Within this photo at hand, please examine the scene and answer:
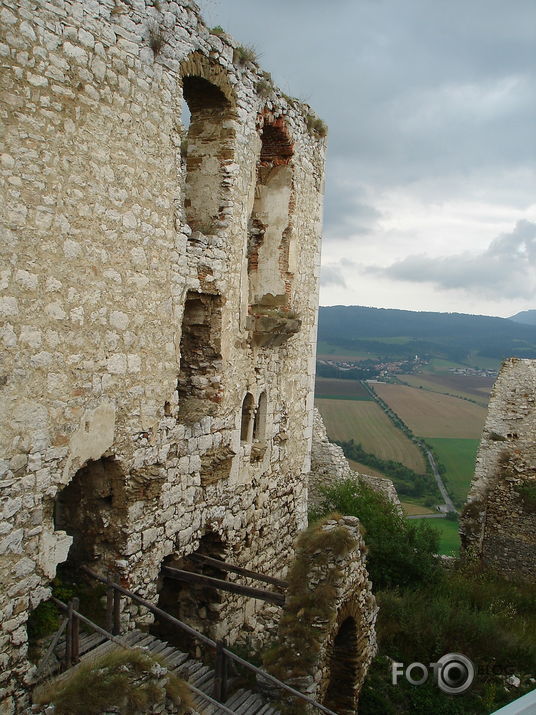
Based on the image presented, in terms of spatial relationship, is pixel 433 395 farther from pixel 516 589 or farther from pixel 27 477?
pixel 27 477

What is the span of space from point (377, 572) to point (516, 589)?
11.7ft

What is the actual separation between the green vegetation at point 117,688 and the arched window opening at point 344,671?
3.22m

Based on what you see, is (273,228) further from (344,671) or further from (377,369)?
(377,369)

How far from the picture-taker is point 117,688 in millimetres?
4316

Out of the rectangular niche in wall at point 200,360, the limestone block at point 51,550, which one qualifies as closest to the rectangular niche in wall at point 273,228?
the rectangular niche in wall at point 200,360

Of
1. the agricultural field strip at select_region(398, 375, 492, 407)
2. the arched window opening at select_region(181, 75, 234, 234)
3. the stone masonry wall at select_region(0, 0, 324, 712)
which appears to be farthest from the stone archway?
the agricultural field strip at select_region(398, 375, 492, 407)

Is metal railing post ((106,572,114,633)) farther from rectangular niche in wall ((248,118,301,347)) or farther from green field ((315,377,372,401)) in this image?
green field ((315,377,372,401))

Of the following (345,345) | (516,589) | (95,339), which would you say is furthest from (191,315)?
(345,345)

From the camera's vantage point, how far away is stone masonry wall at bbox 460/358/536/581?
14070 mm

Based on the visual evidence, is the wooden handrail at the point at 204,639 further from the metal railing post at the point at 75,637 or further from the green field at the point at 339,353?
the green field at the point at 339,353

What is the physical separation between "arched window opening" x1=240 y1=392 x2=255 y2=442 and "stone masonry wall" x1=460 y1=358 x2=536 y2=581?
793cm

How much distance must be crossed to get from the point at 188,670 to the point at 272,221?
5920 millimetres

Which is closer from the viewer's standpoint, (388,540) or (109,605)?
(109,605)

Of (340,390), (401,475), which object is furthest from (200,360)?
(340,390)
